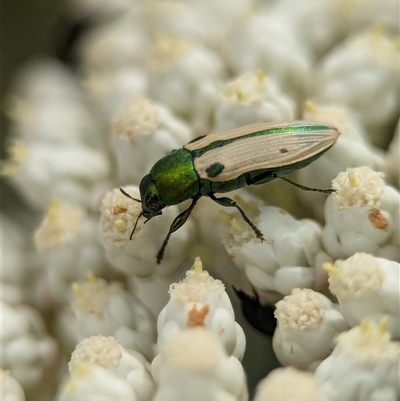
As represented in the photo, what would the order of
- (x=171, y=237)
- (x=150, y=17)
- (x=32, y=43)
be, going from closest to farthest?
(x=171, y=237) → (x=150, y=17) → (x=32, y=43)

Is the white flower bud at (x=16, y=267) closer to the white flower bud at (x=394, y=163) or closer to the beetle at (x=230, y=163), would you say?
the beetle at (x=230, y=163)

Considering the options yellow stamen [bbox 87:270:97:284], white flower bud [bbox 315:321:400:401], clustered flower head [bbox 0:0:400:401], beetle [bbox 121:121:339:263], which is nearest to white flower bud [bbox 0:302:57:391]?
clustered flower head [bbox 0:0:400:401]

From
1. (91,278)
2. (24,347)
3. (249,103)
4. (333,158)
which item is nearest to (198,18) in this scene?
(249,103)

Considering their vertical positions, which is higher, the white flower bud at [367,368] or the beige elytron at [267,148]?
the beige elytron at [267,148]

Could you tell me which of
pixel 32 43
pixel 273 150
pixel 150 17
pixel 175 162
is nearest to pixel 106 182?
pixel 175 162

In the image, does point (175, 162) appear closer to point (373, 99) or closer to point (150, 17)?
point (373, 99)

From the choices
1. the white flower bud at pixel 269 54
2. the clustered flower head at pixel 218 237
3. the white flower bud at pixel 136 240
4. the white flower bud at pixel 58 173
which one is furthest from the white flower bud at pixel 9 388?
the white flower bud at pixel 269 54
